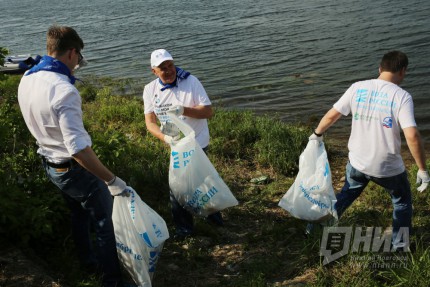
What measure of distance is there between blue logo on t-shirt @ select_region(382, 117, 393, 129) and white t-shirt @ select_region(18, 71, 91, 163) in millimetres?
2344

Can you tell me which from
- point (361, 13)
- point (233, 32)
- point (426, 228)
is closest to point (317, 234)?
point (426, 228)

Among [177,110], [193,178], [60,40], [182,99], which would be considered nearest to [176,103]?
[182,99]

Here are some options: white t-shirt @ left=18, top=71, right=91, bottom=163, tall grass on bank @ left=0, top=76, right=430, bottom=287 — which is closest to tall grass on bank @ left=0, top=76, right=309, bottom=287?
tall grass on bank @ left=0, top=76, right=430, bottom=287

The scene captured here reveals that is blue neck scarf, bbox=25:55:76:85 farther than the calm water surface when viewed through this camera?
No

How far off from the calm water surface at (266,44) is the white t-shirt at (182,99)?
4410 mm

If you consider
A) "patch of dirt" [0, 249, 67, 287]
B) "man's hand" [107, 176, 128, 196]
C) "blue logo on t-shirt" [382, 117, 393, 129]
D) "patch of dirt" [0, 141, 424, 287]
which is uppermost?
"blue logo on t-shirt" [382, 117, 393, 129]

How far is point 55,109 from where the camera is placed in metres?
3.14

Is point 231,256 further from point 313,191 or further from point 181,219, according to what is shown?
point 313,191

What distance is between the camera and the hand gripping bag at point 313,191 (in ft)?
14.3

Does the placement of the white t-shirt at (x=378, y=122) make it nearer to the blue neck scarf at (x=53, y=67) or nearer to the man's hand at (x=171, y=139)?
the man's hand at (x=171, y=139)

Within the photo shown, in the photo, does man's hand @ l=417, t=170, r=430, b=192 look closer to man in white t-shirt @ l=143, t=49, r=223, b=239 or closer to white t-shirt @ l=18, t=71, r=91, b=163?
man in white t-shirt @ l=143, t=49, r=223, b=239

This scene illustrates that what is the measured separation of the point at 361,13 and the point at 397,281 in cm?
1616

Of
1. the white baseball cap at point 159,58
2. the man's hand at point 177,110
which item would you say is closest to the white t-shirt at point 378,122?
the man's hand at point 177,110

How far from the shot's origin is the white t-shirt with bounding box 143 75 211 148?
4500 millimetres
